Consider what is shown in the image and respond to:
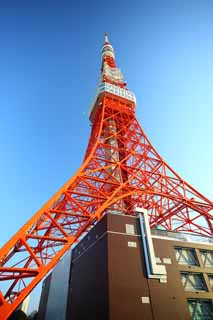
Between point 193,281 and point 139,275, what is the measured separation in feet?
13.8

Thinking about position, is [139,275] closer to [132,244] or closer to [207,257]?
[132,244]

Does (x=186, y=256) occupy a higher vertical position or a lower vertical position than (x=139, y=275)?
higher

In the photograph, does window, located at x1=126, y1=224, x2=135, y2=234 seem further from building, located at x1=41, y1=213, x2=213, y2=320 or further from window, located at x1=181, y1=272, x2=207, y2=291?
window, located at x1=181, y1=272, x2=207, y2=291

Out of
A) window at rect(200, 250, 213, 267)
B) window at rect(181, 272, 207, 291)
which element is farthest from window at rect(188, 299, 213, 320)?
window at rect(200, 250, 213, 267)

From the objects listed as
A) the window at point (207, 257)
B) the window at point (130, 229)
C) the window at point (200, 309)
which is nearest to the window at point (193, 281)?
the window at point (200, 309)

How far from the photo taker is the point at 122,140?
60.9 ft

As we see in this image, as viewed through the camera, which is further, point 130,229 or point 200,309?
point 130,229

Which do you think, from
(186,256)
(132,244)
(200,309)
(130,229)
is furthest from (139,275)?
(186,256)

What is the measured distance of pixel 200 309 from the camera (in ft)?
36.1

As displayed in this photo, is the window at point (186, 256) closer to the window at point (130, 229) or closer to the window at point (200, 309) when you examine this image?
the window at point (200, 309)

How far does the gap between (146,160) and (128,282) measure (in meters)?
9.27

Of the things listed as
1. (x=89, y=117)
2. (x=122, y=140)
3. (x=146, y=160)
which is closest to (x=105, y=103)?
(x=89, y=117)

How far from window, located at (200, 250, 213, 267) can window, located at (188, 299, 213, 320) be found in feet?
7.98

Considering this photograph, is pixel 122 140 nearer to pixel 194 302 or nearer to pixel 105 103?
pixel 105 103
